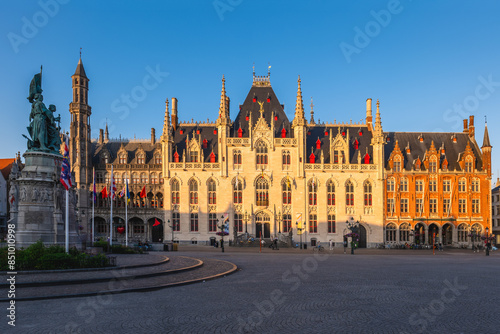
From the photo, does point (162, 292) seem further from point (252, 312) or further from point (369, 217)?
point (369, 217)

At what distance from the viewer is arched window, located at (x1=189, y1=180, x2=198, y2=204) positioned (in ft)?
235

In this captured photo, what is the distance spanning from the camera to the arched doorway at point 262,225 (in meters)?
70.6

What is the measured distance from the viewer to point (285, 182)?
71.6 metres

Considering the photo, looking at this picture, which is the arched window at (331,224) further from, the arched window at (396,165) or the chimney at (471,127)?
the chimney at (471,127)

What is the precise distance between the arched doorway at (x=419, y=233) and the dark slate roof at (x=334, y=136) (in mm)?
13142

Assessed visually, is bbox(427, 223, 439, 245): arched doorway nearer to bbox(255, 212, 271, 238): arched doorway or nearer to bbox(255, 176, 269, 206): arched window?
bbox(255, 212, 271, 238): arched doorway

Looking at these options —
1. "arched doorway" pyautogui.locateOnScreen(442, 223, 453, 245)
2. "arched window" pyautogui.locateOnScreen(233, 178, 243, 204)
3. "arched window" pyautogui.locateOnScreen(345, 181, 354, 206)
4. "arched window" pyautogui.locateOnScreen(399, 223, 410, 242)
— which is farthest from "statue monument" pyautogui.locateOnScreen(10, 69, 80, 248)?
"arched doorway" pyautogui.locateOnScreen(442, 223, 453, 245)

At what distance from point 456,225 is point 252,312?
65.4 m

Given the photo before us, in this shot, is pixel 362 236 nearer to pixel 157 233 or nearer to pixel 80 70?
pixel 157 233

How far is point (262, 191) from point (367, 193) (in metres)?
16.7

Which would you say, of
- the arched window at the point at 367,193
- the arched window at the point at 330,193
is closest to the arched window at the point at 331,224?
the arched window at the point at 330,193

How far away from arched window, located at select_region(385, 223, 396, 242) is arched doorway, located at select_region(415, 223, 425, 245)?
12.8 ft

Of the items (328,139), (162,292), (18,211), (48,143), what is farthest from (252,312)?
(328,139)

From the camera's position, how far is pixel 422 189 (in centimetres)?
7238
